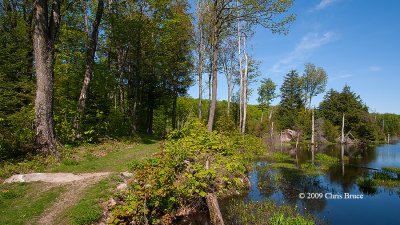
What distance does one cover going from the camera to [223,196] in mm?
8211

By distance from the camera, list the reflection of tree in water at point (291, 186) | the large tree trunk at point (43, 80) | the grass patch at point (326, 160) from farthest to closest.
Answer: the grass patch at point (326, 160)
the reflection of tree in water at point (291, 186)
the large tree trunk at point (43, 80)

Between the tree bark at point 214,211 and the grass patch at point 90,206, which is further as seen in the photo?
the tree bark at point 214,211

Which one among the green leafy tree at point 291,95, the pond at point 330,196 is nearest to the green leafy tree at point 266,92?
the green leafy tree at point 291,95

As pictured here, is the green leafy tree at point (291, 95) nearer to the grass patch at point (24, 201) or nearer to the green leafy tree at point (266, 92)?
the green leafy tree at point (266, 92)

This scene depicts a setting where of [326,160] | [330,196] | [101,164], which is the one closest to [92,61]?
[101,164]

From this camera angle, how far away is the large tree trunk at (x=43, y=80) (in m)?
7.53

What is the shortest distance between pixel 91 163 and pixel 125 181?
97.7 inches

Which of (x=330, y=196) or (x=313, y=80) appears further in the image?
(x=313, y=80)

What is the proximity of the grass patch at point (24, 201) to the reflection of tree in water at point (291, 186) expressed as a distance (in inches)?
311

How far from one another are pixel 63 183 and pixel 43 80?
4.59 m

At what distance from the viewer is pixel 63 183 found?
18.5 feet

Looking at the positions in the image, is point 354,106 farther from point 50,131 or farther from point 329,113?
point 50,131

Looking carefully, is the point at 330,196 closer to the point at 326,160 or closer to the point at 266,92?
the point at 326,160

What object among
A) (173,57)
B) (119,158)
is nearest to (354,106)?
(173,57)
